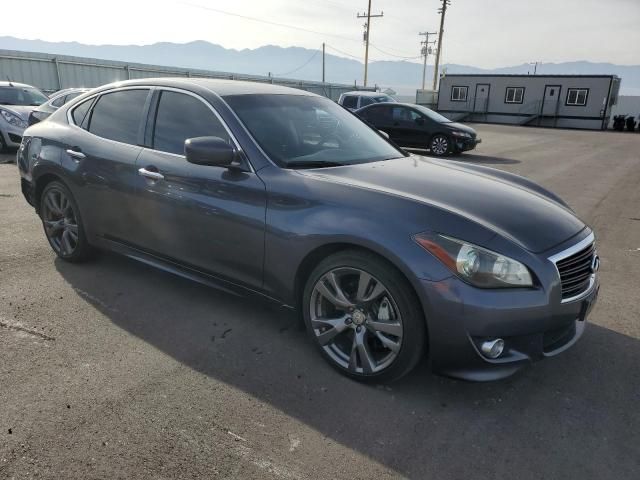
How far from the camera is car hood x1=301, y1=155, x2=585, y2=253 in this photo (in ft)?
8.68

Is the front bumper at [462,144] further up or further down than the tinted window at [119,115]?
further down

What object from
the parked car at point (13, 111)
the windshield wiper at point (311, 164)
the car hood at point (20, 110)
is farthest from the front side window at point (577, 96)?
the windshield wiper at point (311, 164)

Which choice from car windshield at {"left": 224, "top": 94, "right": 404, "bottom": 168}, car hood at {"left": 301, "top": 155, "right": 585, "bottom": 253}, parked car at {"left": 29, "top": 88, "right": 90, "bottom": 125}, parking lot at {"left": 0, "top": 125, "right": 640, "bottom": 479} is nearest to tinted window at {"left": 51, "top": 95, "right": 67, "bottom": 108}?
parked car at {"left": 29, "top": 88, "right": 90, "bottom": 125}

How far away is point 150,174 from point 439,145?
11.9 m

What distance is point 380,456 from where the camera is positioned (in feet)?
7.47

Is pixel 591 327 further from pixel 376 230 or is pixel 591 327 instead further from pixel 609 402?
pixel 376 230

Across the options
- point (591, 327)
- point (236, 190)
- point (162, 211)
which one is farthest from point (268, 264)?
point (591, 327)

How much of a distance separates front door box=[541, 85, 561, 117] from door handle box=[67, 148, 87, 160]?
128ft

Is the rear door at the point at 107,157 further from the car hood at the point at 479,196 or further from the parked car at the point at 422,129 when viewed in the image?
the parked car at the point at 422,129

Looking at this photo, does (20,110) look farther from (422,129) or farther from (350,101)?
(350,101)

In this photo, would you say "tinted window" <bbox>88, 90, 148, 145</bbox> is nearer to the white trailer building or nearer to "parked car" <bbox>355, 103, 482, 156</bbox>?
"parked car" <bbox>355, 103, 482, 156</bbox>

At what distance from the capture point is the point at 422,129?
47.0ft

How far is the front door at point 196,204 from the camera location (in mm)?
3092

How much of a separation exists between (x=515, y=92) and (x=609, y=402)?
40.1 metres
